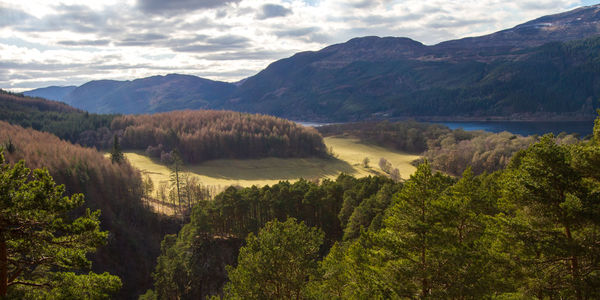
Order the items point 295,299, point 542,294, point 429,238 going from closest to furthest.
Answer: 1. point 542,294
2. point 429,238
3. point 295,299

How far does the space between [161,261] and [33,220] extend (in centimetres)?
4287

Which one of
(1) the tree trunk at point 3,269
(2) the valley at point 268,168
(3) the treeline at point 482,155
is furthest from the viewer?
(2) the valley at point 268,168

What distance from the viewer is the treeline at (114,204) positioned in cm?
6444

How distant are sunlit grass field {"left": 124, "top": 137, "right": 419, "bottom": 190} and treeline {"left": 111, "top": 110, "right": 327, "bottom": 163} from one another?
6987 mm

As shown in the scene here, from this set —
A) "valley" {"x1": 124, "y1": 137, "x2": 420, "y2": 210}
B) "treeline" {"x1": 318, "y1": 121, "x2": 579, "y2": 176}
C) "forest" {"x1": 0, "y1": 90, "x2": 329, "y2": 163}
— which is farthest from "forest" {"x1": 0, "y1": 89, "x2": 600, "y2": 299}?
"forest" {"x1": 0, "y1": 90, "x2": 329, "y2": 163}

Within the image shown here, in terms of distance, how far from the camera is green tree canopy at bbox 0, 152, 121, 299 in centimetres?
1189

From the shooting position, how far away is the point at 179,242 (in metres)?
55.0

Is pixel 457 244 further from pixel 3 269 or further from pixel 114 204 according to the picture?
pixel 114 204

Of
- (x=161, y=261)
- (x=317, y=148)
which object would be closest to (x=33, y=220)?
(x=161, y=261)

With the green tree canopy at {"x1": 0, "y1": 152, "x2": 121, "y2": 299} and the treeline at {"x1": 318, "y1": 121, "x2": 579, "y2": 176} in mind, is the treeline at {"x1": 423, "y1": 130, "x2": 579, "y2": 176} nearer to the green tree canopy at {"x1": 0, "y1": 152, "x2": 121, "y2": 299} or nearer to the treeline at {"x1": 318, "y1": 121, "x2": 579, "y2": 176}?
the treeline at {"x1": 318, "y1": 121, "x2": 579, "y2": 176}

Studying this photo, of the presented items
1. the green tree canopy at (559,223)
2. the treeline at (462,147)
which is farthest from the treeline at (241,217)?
the treeline at (462,147)

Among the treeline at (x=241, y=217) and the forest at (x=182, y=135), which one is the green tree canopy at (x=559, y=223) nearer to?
the treeline at (x=241, y=217)

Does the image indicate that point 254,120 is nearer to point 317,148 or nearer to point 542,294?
point 317,148

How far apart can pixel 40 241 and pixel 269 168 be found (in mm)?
132553
